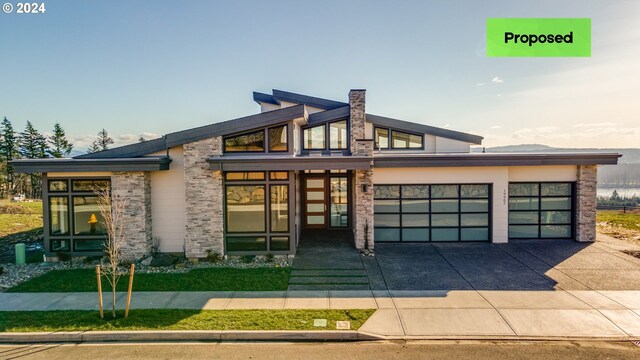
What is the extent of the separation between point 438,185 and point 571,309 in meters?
7.26

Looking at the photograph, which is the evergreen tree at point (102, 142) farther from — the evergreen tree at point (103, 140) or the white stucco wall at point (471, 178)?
the white stucco wall at point (471, 178)

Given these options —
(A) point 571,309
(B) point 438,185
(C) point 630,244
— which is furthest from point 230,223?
(C) point 630,244

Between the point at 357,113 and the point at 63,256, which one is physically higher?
the point at 357,113

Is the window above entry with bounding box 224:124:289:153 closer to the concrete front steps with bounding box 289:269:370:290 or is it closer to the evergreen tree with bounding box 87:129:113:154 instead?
the concrete front steps with bounding box 289:269:370:290

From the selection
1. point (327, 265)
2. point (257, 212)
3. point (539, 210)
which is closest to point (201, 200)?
point (257, 212)

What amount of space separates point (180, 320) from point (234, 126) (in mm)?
7119

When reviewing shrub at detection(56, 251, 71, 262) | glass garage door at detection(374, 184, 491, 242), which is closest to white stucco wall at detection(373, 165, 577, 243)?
glass garage door at detection(374, 184, 491, 242)

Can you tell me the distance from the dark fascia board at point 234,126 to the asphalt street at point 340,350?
24.4ft

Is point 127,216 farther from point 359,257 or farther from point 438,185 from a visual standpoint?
point 438,185

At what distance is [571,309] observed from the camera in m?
8.74

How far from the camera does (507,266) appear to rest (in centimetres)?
1212

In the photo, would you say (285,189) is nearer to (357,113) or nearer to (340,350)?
(357,113)

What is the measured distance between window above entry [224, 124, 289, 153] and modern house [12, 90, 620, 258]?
38 millimetres

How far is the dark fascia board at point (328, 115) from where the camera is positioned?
629 inches
